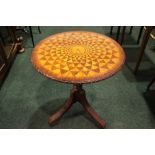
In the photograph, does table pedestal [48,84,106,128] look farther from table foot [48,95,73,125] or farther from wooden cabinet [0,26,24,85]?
wooden cabinet [0,26,24,85]

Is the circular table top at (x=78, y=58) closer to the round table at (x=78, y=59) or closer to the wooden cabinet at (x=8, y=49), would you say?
the round table at (x=78, y=59)

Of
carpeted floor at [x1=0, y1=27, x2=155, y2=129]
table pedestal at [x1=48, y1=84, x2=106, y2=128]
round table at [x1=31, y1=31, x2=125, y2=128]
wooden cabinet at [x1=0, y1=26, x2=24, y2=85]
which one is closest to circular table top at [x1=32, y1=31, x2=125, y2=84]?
round table at [x1=31, y1=31, x2=125, y2=128]

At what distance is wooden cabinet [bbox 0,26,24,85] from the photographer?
192cm

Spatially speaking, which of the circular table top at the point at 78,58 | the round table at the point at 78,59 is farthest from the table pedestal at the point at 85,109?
the circular table top at the point at 78,58

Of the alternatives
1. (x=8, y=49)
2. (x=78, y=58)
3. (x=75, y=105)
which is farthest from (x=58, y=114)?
(x=8, y=49)

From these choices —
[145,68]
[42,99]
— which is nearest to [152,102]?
[145,68]

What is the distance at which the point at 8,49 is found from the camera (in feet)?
7.26

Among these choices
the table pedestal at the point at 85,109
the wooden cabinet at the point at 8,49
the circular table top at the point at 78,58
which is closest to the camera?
the circular table top at the point at 78,58

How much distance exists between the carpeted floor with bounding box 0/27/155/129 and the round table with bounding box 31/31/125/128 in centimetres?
14

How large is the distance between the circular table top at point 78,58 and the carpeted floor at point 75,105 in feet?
2.04

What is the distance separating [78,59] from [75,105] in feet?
2.20

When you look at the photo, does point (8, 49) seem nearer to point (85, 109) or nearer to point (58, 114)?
point (58, 114)

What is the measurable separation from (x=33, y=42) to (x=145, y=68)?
63.4 inches

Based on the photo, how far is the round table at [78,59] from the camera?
1.02 meters
